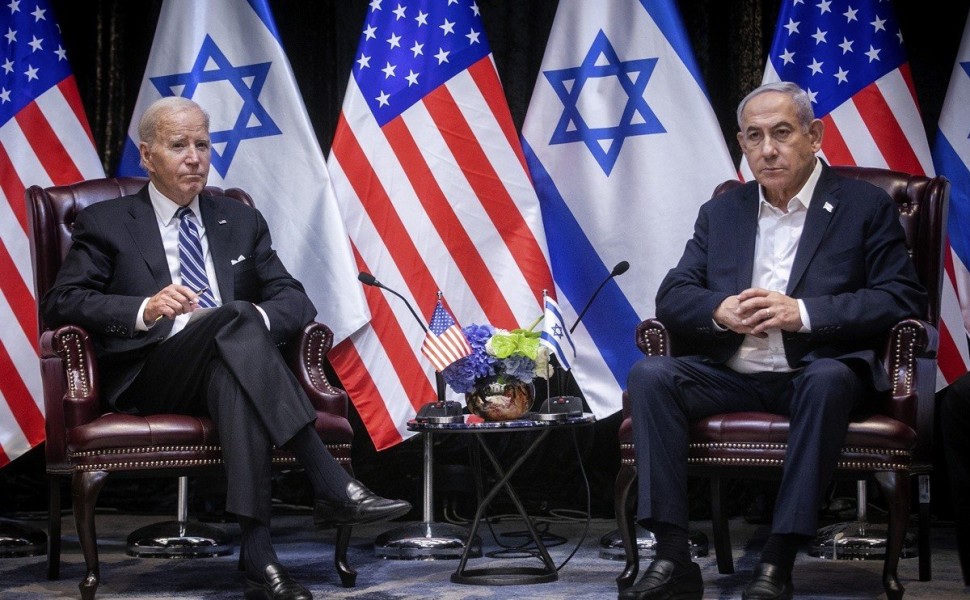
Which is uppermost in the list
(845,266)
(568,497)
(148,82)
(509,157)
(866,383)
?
(148,82)

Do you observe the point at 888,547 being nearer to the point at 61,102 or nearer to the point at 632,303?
the point at 632,303

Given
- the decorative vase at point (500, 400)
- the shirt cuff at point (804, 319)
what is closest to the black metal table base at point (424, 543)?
the decorative vase at point (500, 400)

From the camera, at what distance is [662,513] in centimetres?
316

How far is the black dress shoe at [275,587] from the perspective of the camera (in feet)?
10.2

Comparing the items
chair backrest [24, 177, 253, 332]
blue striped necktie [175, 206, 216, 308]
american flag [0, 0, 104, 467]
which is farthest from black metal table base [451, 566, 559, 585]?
american flag [0, 0, 104, 467]

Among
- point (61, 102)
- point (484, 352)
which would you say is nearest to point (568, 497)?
point (484, 352)

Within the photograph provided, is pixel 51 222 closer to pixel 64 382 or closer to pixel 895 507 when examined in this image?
pixel 64 382

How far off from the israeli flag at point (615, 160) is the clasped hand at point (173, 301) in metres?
1.69

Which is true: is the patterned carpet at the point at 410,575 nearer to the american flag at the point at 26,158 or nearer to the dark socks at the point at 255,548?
the dark socks at the point at 255,548

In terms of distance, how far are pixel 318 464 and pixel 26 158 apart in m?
2.20

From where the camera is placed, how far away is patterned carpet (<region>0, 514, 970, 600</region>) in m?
3.40

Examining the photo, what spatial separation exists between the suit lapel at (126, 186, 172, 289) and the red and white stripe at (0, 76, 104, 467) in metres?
0.95

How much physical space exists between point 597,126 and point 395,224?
872 millimetres

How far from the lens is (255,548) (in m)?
3.23
